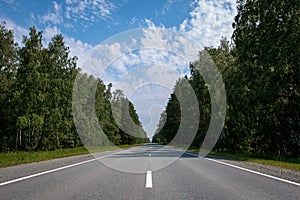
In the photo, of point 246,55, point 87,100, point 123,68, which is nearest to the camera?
point 123,68

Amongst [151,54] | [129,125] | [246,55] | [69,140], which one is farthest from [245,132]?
[129,125]

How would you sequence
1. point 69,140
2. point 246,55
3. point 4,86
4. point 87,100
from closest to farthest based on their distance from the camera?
point 246,55, point 4,86, point 69,140, point 87,100

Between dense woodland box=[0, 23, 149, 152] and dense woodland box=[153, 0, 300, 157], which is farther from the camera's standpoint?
dense woodland box=[0, 23, 149, 152]

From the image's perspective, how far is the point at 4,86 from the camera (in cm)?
3562

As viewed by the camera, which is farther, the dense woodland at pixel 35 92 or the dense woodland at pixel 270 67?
the dense woodland at pixel 35 92

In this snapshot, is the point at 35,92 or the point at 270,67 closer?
Answer: the point at 270,67

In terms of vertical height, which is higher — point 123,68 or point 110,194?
point 123,68

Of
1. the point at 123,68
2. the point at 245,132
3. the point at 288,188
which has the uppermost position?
the point at 123,68

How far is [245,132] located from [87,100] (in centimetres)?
2762

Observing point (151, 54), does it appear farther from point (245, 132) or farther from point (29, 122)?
point (29, 122)

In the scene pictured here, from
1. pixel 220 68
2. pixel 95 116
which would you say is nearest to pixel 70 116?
pixel 95 116

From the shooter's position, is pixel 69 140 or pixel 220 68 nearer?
pixel 220 68

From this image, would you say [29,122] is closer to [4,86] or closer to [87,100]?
[4,86]

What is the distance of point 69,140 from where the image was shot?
44.6 m
